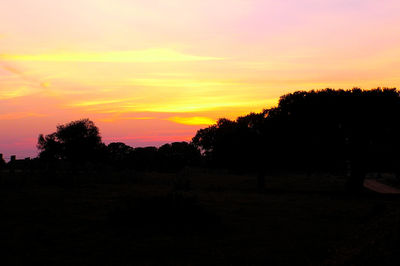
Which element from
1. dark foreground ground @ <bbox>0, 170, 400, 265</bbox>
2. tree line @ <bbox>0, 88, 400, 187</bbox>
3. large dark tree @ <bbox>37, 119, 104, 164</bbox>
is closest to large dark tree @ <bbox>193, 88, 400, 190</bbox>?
tree line @ <bbox>0, 88, 400, 187</bbox>

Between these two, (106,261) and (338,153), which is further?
(338,153)

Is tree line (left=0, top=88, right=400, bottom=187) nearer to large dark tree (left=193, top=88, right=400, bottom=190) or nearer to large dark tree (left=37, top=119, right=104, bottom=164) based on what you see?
large dark tree (left=193, top=88, right=400, bottom=190)

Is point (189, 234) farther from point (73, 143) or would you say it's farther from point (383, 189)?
point (73, 143)

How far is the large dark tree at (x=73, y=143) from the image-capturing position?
68875 mm

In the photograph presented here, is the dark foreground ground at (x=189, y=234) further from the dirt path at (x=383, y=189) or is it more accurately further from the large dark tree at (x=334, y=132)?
the dirt path at (x=383, y=189)

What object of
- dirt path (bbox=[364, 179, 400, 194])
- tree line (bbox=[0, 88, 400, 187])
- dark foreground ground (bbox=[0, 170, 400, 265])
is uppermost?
tree line (bbox=[0, 88, 400, 187])

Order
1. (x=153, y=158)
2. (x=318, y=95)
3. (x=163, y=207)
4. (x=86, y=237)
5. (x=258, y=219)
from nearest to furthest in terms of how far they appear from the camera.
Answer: (x=86, y=237)
(x=163, y=207)
(x=258, y=219)
(x=318, y=95)
(x=153, y=158)

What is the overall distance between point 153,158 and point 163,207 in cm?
6849

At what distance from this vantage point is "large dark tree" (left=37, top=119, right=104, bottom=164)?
68875 mm

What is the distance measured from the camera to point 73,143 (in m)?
68.9

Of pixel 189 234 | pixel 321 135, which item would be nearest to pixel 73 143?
pixel 321 135

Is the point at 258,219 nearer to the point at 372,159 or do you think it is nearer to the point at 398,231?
the point at 398,231

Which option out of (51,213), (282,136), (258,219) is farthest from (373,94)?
(51,213)

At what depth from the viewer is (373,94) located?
35.6 meters
